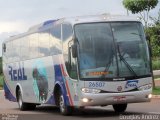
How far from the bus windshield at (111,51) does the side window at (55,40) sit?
141cm

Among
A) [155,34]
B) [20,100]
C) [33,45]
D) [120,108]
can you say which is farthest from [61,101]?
[155,34]

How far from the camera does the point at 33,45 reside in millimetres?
22938

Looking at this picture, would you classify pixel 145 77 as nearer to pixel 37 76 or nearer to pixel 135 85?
pixel 135 85

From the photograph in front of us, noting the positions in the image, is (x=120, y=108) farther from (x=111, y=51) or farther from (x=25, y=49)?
(x=25, y=49)

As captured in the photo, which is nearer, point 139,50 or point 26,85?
point 139,50

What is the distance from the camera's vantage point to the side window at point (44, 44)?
21.1 m

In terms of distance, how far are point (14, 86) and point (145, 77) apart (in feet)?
31.9

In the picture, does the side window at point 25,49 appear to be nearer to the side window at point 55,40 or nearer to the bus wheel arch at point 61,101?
the side window at point 55,40

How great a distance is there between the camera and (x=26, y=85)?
2436cm

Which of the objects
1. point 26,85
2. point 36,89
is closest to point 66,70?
point 36,89

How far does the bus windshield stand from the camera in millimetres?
17859

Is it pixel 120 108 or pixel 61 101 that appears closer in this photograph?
pixel 61 101

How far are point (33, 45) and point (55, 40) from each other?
298 cm

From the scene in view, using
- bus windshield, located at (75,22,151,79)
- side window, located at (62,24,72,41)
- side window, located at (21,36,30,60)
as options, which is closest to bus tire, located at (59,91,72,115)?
bus windshield, located at (75,22,151,79)
